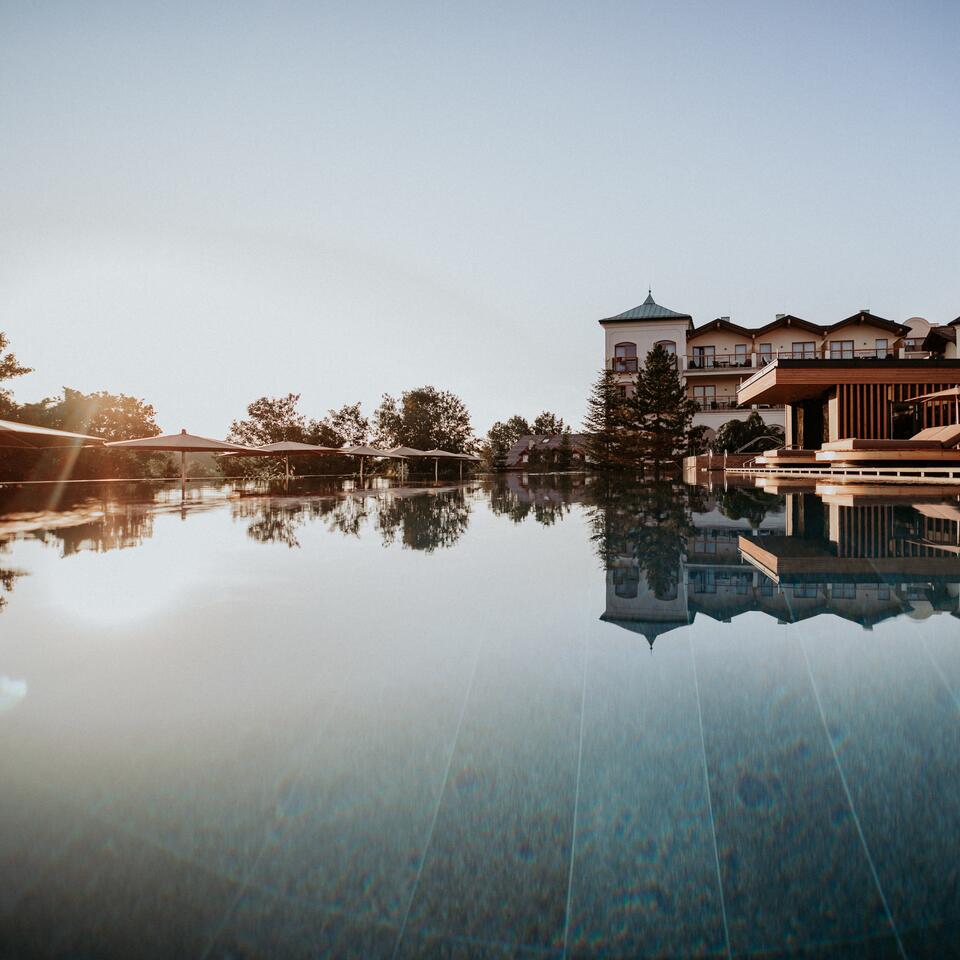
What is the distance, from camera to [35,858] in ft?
3.16

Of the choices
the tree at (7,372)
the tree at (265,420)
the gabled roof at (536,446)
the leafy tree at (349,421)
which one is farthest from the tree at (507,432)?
the tree at (7,372)

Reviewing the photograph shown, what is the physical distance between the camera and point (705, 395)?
3400cm

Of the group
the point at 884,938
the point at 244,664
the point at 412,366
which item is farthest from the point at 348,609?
the point at 412,366

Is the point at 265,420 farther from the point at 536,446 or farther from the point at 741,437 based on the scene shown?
the point at 741,437

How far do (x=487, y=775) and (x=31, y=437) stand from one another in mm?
18706

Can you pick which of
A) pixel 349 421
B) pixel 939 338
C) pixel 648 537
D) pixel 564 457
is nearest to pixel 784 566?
pixel 648 537

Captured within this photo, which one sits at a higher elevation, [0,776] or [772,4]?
[772,4]

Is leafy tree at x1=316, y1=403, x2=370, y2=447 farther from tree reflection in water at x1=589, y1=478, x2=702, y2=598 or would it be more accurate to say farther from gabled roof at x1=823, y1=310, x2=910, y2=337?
tree reflection in water at x1=589, y1=478, x2=702, y2=598

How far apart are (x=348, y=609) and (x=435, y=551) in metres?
1.79

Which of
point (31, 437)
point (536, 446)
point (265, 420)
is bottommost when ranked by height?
point (31, 437)

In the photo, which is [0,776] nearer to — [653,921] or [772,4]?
[653,921]

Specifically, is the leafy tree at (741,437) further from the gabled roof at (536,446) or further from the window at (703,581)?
the window at (703,581)

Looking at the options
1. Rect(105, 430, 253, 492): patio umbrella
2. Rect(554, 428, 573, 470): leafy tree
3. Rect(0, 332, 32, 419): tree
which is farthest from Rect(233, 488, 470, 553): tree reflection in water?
Rect(554, 428, 573, 470): leafy tree

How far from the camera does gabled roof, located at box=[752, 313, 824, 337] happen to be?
3262 cm
